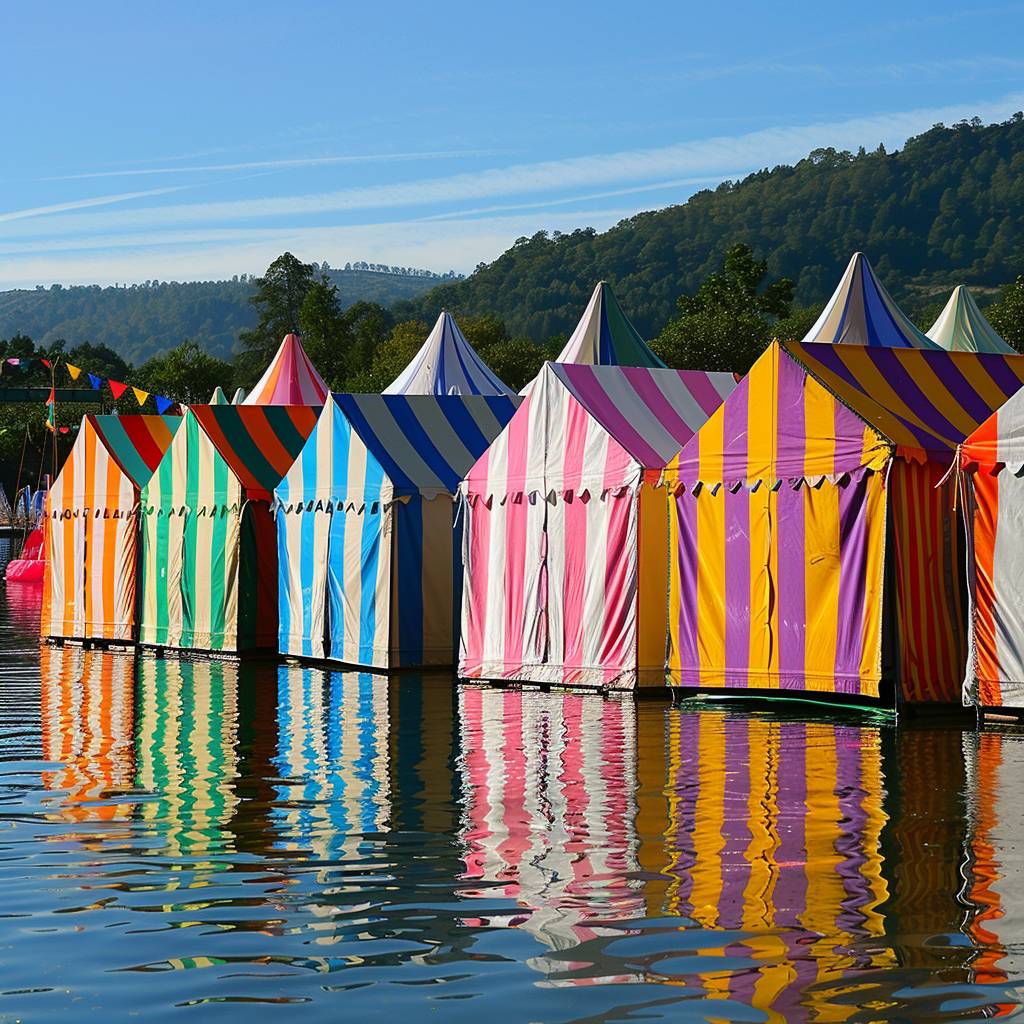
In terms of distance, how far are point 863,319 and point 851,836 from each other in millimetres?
15310

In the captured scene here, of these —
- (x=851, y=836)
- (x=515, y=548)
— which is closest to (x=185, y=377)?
(x=515, y=548)

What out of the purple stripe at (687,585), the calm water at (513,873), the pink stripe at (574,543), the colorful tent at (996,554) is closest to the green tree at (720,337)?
the pink stripe at (574,543)

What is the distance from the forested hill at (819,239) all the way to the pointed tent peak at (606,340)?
8512 cm

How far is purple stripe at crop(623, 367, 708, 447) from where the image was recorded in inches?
646

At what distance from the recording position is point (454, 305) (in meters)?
135

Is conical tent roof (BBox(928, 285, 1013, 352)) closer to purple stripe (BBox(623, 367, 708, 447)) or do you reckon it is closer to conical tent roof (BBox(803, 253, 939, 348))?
conical tent roof (BBox(803, 253, 939, 348))

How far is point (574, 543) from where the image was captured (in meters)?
16.3

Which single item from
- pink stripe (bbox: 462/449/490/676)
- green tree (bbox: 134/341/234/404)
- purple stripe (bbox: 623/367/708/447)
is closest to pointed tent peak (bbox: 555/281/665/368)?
pink stripe (bbox: 462/449/490/676)

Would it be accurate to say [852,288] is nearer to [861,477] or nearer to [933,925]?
[861,477]

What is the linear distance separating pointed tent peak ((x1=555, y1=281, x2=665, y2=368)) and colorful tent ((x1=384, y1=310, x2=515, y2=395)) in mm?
2212

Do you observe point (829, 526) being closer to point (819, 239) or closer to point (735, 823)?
point (735, 823)

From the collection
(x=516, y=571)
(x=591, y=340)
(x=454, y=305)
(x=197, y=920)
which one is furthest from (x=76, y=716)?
(x=454, y=305)

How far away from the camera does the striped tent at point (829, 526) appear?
1303 centimetres

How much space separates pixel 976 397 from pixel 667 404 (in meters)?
3.42
